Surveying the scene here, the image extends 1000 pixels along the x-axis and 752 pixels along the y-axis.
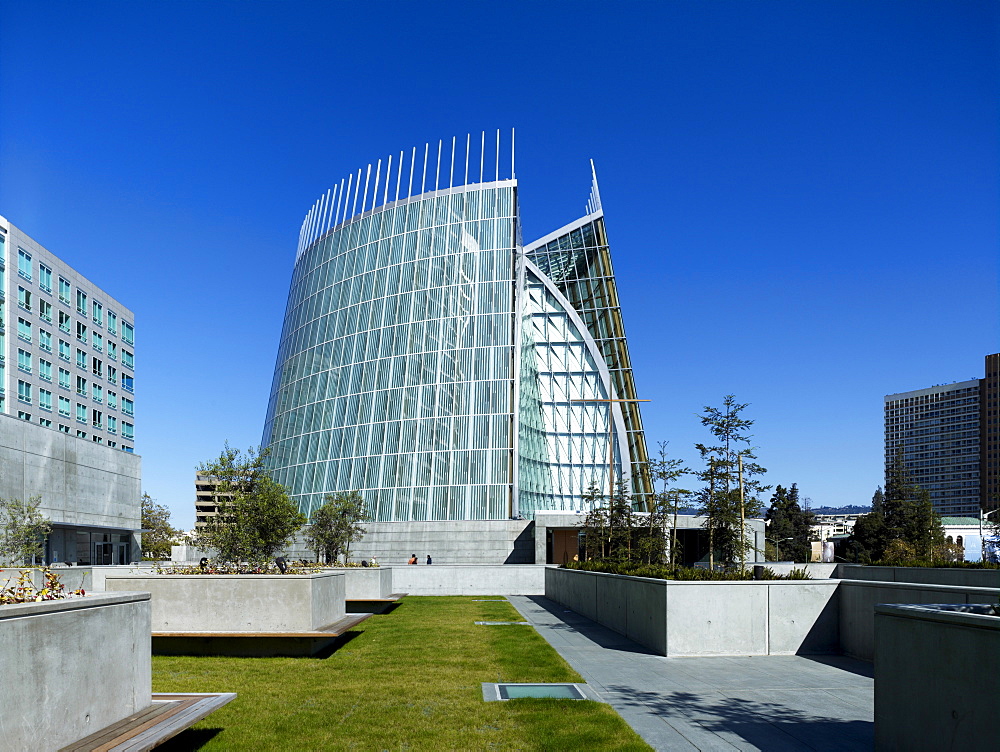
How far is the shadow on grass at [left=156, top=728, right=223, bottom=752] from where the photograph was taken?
947 centimetres

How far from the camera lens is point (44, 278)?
243 ft

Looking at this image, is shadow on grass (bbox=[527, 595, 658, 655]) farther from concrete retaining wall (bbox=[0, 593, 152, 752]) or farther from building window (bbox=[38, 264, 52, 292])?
building window (bbox=[38, 264, 52, 292])

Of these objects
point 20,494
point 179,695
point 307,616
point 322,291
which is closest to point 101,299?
point 322,291

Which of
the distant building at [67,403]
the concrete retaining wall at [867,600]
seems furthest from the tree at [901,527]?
the distant building at [67,403]

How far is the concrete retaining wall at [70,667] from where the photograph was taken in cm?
673

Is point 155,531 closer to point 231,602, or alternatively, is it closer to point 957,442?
point 231,602

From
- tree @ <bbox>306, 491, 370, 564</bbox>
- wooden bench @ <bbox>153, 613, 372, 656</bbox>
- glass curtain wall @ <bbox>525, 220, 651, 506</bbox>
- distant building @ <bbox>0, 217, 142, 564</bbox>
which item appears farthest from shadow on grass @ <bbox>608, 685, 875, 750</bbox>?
glass curtain wall @ <bbox>525, 220, 651, 506</bbox>

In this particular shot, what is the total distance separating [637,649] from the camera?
17609 mm

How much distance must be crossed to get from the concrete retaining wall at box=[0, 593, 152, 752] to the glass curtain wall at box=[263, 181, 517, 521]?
2118 inches

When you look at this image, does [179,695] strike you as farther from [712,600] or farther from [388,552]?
[388,552]

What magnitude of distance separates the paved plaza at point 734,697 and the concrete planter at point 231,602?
5.11 metres

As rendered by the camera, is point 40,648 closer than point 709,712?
Yes

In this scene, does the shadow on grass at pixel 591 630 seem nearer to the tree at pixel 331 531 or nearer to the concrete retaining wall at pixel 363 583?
the concrete retaining wall at pixel 363 583

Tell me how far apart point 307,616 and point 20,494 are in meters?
40.8
